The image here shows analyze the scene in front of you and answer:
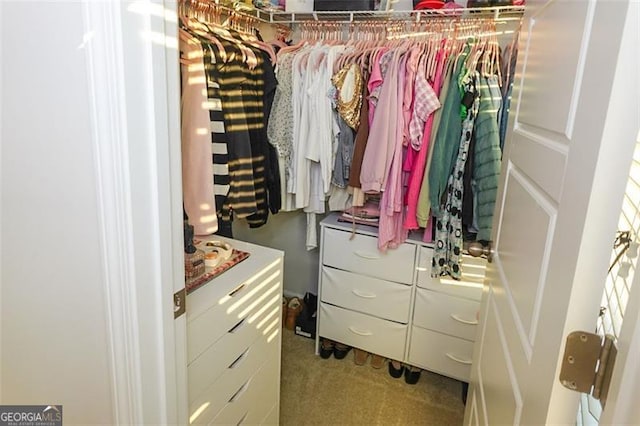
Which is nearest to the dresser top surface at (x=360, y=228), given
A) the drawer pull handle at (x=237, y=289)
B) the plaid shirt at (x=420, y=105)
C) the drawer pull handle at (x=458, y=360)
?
the plaid shirt at (x=420, y=105)

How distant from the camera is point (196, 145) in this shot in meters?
1.52

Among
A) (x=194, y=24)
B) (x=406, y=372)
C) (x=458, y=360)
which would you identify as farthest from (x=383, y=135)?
(x=406, y=372)

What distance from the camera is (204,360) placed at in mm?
1157

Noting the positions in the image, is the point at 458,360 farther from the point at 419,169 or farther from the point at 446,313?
the point at 419,169

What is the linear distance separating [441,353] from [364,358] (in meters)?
0.45

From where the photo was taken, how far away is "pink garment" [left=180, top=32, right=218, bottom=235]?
1480mm

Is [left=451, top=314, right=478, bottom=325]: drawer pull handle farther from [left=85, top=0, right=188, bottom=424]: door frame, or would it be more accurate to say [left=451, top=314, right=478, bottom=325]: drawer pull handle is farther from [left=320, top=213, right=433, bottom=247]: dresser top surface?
[left=85, top=0, right=188, bottom=424]: door frame

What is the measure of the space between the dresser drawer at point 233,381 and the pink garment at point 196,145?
0.48 metres

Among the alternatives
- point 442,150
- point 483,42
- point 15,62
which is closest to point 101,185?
A: point 15,62

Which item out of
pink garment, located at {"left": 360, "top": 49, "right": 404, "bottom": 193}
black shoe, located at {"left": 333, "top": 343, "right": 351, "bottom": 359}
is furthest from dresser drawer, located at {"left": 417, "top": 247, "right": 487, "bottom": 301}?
black shoe, located at {"left": 333, "top": 343, "right": 351, "bottom": 359}

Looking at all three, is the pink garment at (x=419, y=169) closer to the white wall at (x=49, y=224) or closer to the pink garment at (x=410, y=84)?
the pink garment at (x=410, y=84)

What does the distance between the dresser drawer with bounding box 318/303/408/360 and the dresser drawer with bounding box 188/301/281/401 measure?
0.77 m

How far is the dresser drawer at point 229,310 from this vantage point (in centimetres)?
110

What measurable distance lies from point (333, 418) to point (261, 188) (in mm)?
1127
